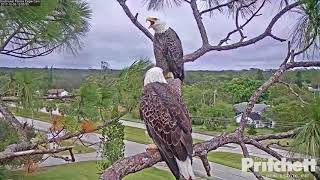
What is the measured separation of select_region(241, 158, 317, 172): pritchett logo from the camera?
0.91m

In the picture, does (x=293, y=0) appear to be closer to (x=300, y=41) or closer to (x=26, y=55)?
(x=300, y=41)

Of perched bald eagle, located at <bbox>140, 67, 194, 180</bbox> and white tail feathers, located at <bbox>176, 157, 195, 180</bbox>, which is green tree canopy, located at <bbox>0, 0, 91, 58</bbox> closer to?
perched bald eagle, located at <bbox>140, 67, 194, 180</bbox>

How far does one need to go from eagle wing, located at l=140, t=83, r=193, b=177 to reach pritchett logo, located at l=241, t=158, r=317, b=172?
10.3 inches

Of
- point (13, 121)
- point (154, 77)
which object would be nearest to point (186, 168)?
point (154, 77)

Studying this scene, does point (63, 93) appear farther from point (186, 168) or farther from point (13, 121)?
point (186, 168)

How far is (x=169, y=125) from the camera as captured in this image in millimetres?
862

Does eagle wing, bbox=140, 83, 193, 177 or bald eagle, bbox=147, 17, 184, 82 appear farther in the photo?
bald eagle, bbox=147, 17, 184, 82

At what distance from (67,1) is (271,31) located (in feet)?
2.10

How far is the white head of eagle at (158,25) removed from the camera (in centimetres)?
107

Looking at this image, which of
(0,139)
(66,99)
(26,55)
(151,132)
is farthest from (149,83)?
(0,139)

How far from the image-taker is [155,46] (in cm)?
108

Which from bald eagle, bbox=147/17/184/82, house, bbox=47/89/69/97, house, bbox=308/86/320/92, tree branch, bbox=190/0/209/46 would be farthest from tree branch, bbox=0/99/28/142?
house, bbox=308/86/320/92

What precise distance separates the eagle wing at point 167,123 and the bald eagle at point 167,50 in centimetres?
15

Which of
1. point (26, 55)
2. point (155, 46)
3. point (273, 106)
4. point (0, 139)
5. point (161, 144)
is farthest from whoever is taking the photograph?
point (273, 106)
